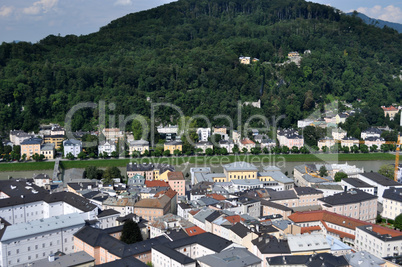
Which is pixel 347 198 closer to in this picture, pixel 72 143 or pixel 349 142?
pixel 349 142

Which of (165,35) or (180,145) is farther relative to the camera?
(165,35)

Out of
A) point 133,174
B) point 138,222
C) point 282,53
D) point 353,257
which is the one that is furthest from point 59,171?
point 282,53

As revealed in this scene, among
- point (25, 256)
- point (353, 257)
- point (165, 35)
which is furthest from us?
point (165, 35)

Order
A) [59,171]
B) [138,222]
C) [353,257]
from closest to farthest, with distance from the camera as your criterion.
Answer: [353,257]
[138,222]
[59,171]

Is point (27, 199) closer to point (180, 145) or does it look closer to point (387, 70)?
point (180, 145)

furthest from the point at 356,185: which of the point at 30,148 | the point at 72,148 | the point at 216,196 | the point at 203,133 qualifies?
the point at 30,148

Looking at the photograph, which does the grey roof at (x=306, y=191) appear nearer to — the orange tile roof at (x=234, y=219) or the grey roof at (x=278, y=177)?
the grey roof at (x=278, y=177)

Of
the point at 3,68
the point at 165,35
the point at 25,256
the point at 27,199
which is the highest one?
the point at 165,35
